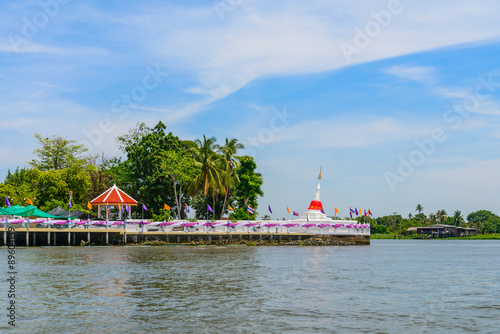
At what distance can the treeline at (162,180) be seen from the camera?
7356 centimetres

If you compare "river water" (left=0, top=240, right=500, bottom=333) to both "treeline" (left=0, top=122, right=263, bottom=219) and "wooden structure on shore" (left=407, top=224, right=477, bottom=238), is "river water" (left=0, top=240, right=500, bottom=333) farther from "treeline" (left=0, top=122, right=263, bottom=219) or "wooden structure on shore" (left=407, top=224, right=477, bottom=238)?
"wooden structure on shore" (left=407, top=224, right=477, bottom=238)

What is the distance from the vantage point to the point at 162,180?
75250 millimetres

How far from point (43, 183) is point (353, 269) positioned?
54.8 m

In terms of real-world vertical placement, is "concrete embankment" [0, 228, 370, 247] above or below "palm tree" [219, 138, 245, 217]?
below

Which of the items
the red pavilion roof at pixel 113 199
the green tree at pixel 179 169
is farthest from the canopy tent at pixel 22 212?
the green tree at pixel 179 169

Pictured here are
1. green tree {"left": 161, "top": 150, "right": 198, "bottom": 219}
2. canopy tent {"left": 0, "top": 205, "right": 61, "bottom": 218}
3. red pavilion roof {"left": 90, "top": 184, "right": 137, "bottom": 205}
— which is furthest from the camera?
green tree {"left": 161, "top": 150, "right": 198, "bottom": 219}

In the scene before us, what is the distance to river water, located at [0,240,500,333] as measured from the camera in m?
16.8

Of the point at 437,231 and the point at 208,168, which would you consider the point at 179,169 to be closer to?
the point at 208,168

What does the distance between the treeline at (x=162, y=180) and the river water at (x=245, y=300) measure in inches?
1519

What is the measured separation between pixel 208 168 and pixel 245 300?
53.3 metres

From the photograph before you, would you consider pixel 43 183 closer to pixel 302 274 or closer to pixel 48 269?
pixel 48 269

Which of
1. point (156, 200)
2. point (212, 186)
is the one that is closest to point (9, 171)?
point (156, 200)

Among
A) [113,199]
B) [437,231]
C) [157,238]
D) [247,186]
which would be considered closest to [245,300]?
[157,238]

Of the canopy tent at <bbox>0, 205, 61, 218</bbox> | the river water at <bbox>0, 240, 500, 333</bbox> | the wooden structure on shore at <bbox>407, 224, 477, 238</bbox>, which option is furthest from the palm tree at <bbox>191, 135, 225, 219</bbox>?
the wooden structure on shore at <bbox>407, 224, 477, 238</bbox>
